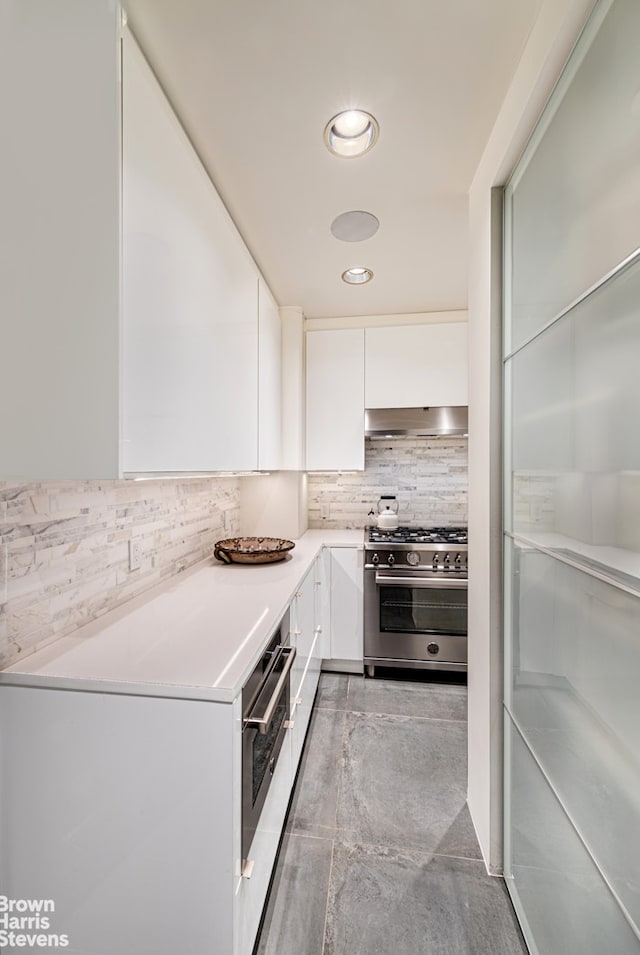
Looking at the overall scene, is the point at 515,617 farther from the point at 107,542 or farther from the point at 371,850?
the point at 107,542

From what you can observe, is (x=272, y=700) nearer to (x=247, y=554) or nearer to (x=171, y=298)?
(x=247, y=554)

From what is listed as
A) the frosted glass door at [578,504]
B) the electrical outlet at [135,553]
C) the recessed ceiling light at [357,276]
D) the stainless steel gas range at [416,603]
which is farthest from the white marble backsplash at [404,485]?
the frosted glass door at [578,504]

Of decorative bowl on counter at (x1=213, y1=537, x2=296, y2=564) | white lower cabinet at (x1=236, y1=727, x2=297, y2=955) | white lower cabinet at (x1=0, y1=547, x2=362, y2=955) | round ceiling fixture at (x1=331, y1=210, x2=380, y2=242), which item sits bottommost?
white lower cabinet at (x1=236, y1=727, x2=297, y2=955)

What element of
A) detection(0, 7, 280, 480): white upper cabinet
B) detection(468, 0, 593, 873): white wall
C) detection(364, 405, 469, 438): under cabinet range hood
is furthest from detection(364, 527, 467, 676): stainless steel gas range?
detection(0, 7, 280, 480): white upper cabinet

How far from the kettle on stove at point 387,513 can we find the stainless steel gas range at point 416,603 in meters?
0.30

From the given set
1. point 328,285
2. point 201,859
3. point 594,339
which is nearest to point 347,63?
point 594,339

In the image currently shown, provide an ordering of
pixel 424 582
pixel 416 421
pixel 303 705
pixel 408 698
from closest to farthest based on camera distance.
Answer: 1. pixel 303 705
2. pixel 408 698
3. pixel 424 582
4. pixel 416 421

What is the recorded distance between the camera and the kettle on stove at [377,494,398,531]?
2941mm

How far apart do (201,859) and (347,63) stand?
193 centimetres

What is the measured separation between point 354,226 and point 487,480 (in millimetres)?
1225

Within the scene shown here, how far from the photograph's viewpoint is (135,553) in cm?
154

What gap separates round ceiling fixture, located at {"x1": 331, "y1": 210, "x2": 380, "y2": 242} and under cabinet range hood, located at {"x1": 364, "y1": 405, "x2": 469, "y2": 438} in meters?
1.19

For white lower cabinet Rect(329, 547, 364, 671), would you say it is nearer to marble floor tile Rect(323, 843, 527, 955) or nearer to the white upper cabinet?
marble floor tile Rect(323, 843, 527, 955)

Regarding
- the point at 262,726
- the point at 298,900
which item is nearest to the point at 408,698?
the point at 298,900
